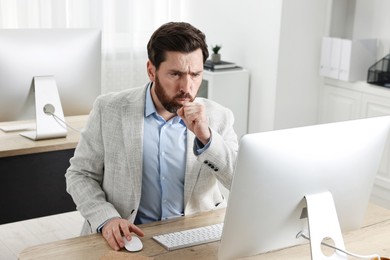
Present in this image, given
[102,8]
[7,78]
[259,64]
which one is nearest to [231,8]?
[259,64]

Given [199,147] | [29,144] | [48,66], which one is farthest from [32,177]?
[199,147]

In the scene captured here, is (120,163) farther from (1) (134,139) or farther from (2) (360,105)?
(2) (360,105)

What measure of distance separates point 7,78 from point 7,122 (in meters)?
Result: 0.43

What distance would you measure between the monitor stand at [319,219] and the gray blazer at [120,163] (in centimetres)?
42

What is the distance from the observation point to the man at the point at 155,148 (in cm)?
209

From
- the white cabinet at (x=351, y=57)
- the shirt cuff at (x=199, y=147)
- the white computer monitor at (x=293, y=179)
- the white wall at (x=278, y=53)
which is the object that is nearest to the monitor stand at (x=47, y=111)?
the shirt cuff at (x=199, y=147)

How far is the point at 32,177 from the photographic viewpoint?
9.29 feet

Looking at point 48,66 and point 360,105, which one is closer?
point 48,66

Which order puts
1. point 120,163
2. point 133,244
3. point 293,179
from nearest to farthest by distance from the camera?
point 293,179 < point 133,244 < point 120,163

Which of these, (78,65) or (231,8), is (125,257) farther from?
(231,8)

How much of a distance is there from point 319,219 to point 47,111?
1.69m

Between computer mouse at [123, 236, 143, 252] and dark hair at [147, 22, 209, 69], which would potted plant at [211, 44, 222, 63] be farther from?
computer mouse at [123, 236, 143, 252]

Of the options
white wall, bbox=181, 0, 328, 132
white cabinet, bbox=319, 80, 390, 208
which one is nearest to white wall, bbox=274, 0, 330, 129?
white wall, bbox=181, 0, 328, 132

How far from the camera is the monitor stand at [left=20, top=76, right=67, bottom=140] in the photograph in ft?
9.46
